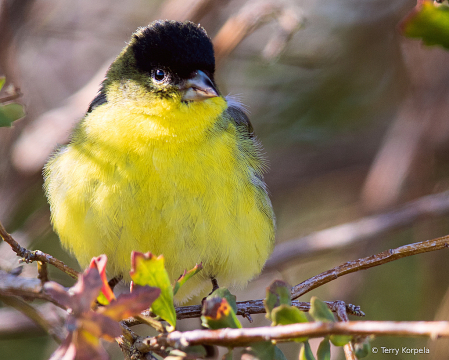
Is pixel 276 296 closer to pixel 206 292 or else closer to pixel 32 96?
pixel 206 292

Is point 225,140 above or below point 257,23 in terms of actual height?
below

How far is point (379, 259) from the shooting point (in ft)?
5.32

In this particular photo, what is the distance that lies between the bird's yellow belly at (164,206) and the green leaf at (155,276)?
106cm

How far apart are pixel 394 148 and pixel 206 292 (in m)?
1.88

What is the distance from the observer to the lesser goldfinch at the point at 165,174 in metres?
2.48

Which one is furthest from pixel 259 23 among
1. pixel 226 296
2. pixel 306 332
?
pixel 306 332

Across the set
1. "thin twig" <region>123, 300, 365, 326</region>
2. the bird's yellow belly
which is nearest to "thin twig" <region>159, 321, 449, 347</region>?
"thin twig" <region>123, 300, 365, 326</region>

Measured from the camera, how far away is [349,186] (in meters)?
4.61

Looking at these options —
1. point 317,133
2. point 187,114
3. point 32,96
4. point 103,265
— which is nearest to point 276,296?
point 103,265

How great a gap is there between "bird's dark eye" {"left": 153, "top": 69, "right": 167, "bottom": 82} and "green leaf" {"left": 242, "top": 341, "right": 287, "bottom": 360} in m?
1.81

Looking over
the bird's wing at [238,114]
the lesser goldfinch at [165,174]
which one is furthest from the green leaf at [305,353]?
the bird's wing at [238,114]

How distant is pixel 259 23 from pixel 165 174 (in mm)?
1831

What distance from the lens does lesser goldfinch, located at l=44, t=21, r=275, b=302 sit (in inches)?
97.6

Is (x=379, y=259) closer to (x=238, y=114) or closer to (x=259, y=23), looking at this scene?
(x=238, y=114)
